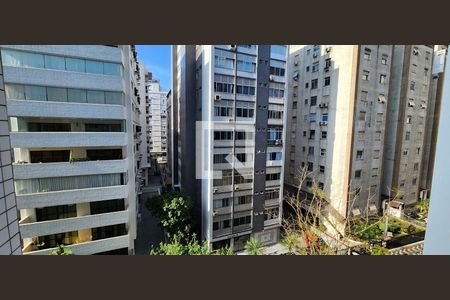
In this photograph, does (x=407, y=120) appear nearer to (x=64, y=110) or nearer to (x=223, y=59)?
(x=223, y=59)

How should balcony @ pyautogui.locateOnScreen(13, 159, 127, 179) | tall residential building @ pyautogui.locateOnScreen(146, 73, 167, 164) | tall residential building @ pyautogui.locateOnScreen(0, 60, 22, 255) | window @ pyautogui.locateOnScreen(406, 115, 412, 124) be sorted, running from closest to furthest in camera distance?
1. tall residential building @ pyautogui.locateOnScreen(0, 60, 22, 255)
2. balcony @ pyautogui.locateOnScreen(13, 159, 127, 179)
3. window @ pyautogui.locateOnScreen(406, 115, 412, 124)
4. tall residential building @ pyautogui.locateOnScreen(146, 73, 167, 164)

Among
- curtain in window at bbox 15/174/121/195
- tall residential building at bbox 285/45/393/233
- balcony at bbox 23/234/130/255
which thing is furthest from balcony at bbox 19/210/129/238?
tall residential building at bbox 285/45/393/233

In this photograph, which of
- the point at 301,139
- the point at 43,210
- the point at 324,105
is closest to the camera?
the point at 43,210

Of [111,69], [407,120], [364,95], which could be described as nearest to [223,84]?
[111,69]

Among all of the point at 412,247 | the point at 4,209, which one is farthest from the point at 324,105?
the point at 4,209

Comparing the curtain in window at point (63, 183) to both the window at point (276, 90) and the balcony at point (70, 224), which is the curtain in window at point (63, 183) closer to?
the balcony at point (70, 224)

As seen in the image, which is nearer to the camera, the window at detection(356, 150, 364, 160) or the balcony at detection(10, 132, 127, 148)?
the balcony at detection(10, 132, 127, 148)

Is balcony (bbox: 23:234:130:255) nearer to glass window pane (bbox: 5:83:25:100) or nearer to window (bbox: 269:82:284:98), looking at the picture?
glass window pane (bbox: 5:83:25:100)

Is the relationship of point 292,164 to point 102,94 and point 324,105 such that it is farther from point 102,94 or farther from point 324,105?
point 102,94

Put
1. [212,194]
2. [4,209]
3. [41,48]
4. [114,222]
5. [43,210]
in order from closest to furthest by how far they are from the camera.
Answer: [4,209] → [41,48] → [43,210] → [114,222] → [212,194]
